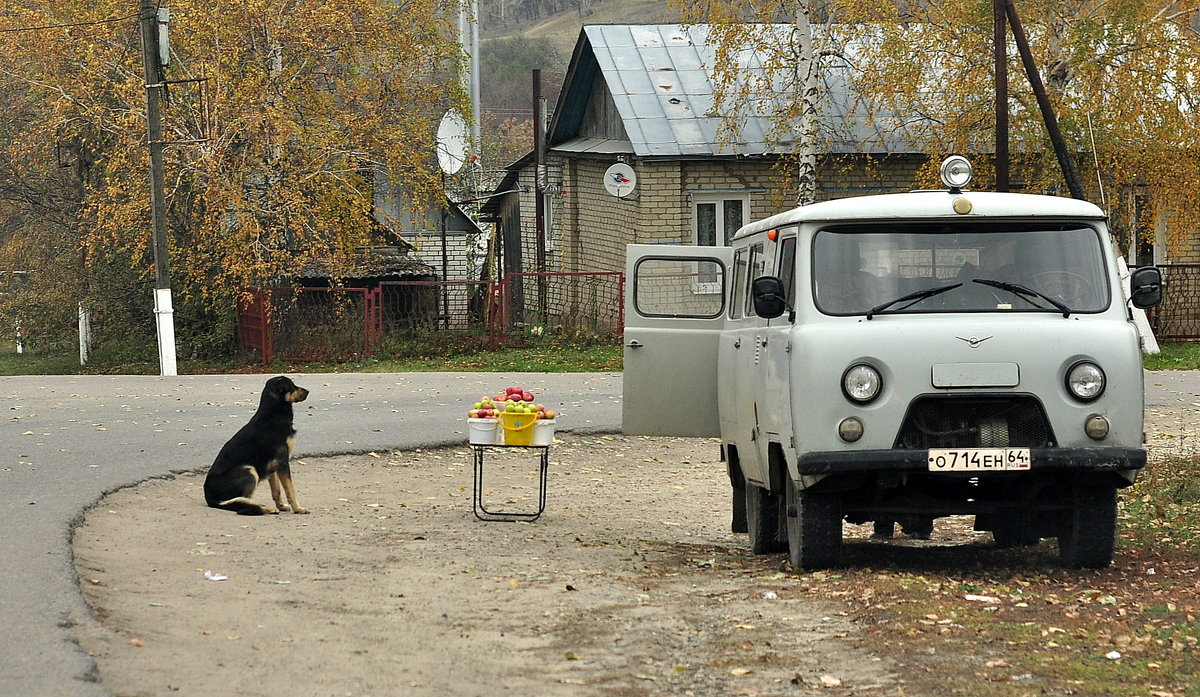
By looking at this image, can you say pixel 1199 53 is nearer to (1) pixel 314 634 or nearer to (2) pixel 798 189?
(2) pixel 798 189

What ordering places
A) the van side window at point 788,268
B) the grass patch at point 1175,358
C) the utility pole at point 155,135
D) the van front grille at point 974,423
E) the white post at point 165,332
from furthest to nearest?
the utility pole at point 155,135
the white post at point 165,332
the grass patch at point 1175,358
the van side window at point 788,268
the van front grille at point 974,423

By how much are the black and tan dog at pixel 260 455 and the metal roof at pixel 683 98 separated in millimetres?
16921

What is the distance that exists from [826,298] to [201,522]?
459 cm

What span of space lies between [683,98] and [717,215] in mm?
2381

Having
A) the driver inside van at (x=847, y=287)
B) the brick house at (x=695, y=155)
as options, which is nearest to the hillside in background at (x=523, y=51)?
the brick house at (x=695, y=155)

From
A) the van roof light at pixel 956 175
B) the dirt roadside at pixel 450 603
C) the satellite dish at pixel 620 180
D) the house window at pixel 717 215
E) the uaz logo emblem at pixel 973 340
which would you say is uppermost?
the satellite dish at pixel 620 180

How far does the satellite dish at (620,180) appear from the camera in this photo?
87.5ft

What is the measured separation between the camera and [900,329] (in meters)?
7.64

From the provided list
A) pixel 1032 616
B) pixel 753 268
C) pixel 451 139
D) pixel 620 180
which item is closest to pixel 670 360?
pixel 753 268

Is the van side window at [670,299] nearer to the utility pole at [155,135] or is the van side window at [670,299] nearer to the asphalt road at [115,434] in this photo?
the asphalt road at [115,434]

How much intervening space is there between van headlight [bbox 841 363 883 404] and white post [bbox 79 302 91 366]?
24.2m

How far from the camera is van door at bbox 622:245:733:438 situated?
1040cm

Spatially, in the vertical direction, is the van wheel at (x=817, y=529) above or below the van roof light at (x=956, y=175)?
below

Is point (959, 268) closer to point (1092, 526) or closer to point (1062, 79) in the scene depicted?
point (1092, 526)
